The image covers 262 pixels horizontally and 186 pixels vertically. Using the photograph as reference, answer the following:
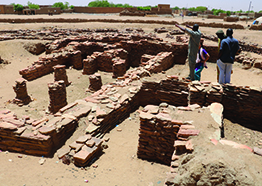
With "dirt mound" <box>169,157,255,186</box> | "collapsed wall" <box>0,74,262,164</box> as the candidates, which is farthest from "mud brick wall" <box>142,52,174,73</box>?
"dirt mound" <box>169,157,255,186</box>

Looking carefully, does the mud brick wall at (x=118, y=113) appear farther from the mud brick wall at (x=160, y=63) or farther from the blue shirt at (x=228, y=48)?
the blue shirt at (x=228, y=48)

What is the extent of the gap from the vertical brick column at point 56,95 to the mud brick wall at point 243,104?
19.7 ft

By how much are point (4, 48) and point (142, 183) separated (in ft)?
50.0

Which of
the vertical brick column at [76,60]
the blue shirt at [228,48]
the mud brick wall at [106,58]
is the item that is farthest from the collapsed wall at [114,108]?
the vertical brick column at [76,60]

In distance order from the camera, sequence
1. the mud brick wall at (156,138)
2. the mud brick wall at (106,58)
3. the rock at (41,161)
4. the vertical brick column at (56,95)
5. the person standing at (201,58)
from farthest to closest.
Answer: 1. the mud brick wall at (106,58)
2. the vertical brick column at (56,95)
3. the person standing at (201,58)
4. the rock at (41,161)
5. the mud brick wall at (156,138)

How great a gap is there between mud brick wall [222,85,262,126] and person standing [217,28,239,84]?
849mm

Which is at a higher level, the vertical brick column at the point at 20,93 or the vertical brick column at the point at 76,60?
the vertical brick column at the point at 76,60

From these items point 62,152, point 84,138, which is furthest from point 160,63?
point 62,152

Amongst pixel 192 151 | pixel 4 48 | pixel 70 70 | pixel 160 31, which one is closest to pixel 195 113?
pixel 192 151

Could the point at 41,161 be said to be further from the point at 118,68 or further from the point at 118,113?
the point at 118,68

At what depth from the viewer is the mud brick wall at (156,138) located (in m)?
4.04

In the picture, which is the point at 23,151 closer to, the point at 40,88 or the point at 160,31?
the point at 40,88

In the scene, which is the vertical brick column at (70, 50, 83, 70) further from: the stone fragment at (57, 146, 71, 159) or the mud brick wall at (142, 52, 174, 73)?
the stone fragment at (57, 146, 71, 159)

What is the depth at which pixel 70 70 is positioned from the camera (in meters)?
12.3
